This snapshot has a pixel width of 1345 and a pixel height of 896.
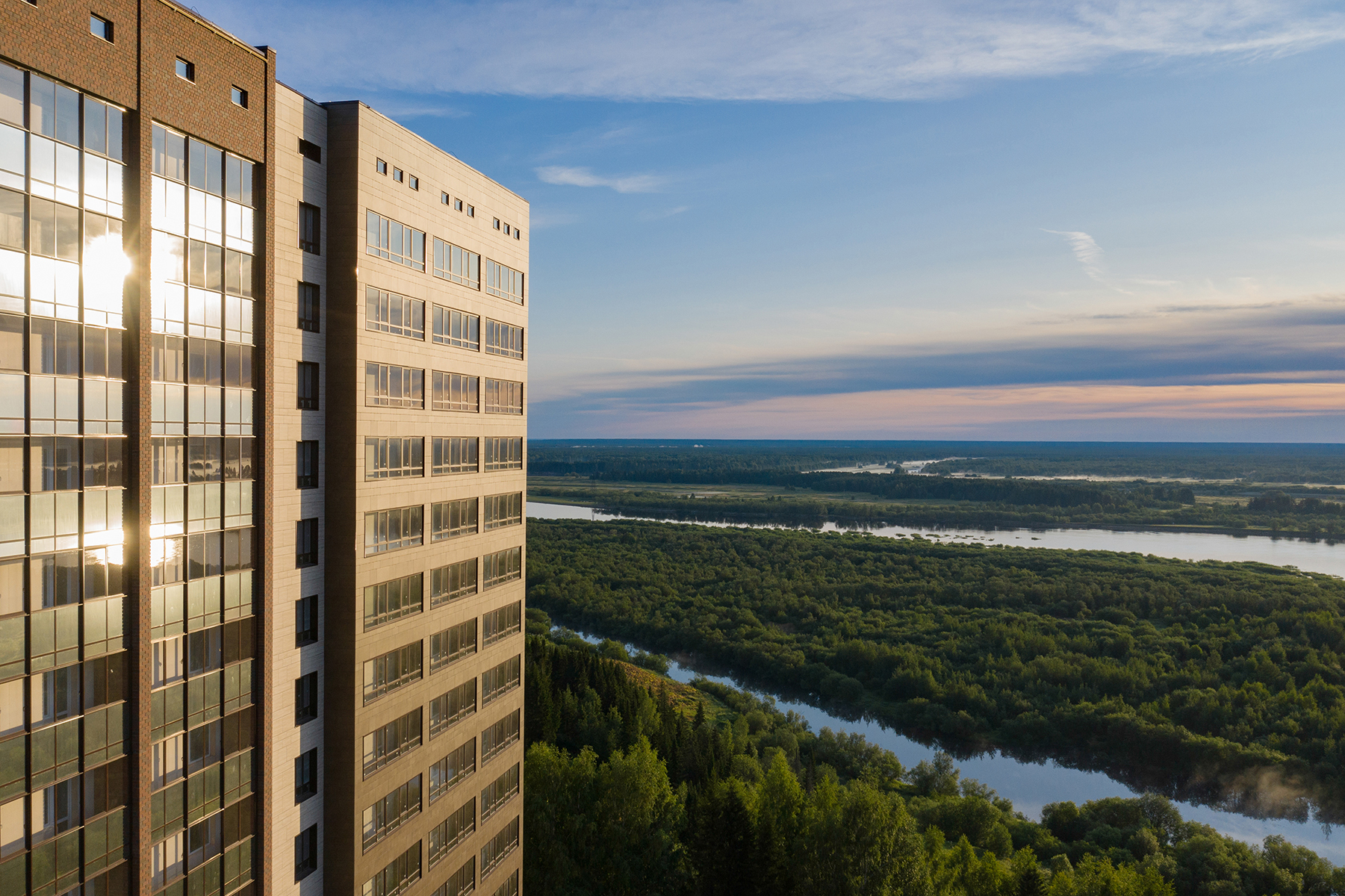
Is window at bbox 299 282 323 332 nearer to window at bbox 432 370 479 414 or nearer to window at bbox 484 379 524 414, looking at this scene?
window at bbox 432 370 479 414

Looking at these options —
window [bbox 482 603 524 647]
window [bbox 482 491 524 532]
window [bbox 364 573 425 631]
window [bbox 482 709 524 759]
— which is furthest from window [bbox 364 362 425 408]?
window [bbox 482 709 524 759]

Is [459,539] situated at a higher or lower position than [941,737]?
higher

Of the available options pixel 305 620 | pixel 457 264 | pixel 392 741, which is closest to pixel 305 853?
pixel 392 741

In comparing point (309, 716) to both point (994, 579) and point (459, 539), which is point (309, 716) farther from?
point (994, 579)

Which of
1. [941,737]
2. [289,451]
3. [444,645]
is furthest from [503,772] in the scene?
[941,737]

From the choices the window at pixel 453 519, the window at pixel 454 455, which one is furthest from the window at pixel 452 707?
the window at pixel 454 455

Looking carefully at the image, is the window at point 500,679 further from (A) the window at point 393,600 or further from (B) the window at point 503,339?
(B) the window at point 503,339
